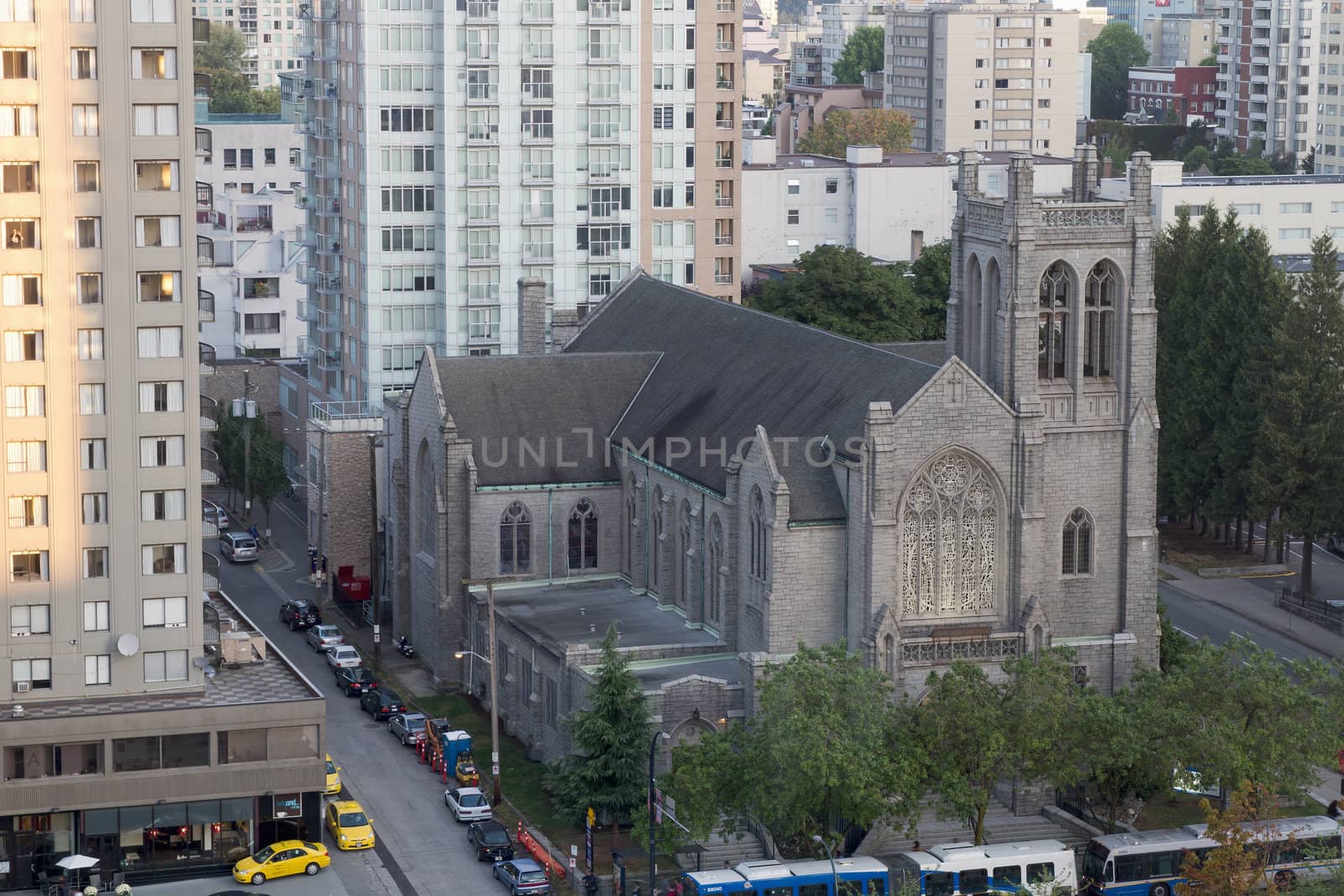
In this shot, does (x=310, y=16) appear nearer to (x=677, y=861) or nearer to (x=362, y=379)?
(x=362, y=379)

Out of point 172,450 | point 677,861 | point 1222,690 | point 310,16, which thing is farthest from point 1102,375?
point 310,16

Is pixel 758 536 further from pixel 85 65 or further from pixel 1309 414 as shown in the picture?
pixel 1309 414

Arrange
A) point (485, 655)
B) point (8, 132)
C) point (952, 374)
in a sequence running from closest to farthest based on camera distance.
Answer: point (8, 132), point (952, 374), point (485, 655)

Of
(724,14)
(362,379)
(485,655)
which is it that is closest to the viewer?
(485,655)

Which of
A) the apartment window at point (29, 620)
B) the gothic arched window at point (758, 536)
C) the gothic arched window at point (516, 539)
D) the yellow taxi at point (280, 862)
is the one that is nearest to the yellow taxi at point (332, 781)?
the yellow taxi at point (280, 862)

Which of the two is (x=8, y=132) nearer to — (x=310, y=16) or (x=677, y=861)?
(x=677, y=861)

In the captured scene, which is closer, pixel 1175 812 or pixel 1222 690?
pixel 1222 690

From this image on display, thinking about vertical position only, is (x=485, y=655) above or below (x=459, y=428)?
below

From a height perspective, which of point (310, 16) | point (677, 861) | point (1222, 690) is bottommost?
point (677, 861)

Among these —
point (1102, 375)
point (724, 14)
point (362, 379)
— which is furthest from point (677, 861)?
point (724, 14)
